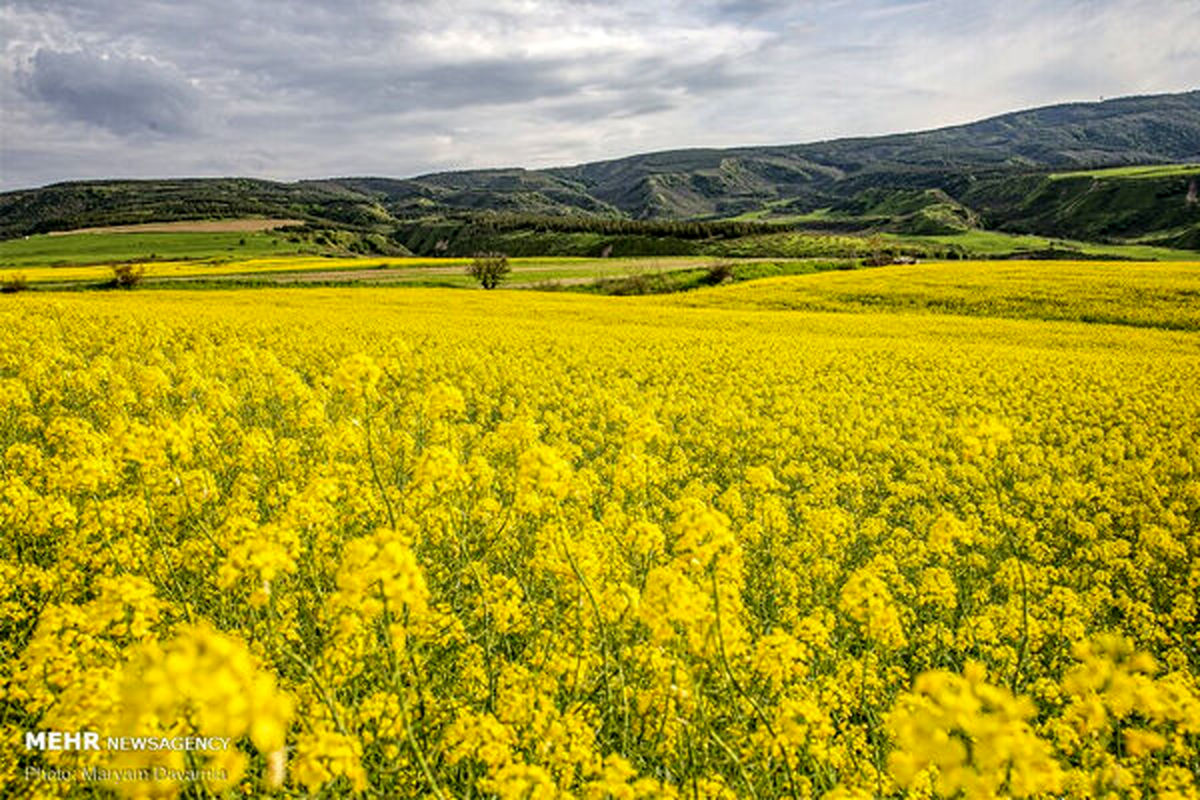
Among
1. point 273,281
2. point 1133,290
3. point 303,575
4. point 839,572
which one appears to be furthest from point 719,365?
point 273,281

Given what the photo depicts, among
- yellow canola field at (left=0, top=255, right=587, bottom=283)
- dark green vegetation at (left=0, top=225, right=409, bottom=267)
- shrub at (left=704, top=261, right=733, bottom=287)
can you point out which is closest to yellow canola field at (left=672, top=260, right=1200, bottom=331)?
shrub at (left=704, top=261, right=733, bottom=287)

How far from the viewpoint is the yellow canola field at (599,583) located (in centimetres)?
294

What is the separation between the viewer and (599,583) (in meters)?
5.34

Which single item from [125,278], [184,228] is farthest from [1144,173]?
[184,228]

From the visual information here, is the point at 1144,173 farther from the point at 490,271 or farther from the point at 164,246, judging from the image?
the point at 164,246

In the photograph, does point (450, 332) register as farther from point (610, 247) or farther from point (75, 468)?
point (610, 247)

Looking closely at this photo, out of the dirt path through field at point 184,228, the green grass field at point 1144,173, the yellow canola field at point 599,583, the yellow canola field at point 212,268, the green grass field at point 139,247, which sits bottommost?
the yellow canola field at point 599,583

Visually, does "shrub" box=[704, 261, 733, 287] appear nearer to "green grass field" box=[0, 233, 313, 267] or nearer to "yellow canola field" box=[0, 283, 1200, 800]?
"yellow canola field" box=[0, 283, 1200, 800]

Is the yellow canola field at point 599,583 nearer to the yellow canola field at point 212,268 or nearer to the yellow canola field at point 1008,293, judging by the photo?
the yellow canola field at point 1008,293

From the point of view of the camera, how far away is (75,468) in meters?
5.18

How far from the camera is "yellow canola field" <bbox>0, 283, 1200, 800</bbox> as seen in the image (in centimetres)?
294

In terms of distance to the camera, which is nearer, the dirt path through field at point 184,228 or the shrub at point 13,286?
the shrub at point 13,286

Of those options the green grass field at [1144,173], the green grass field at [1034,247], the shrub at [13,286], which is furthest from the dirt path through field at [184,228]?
the green grass field at [1144,173]

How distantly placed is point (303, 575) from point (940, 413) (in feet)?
44.6
